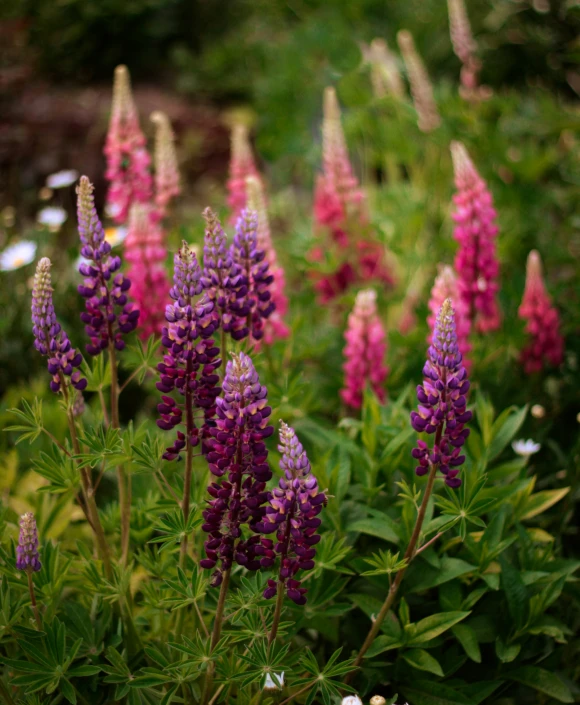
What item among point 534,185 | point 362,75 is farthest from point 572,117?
point 362,75

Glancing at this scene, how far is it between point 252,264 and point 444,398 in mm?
694

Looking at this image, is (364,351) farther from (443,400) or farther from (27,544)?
(27,544)

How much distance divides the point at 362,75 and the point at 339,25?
126 cm

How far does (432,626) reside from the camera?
1.84 metres

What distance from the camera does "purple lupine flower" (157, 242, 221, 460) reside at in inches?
61.4

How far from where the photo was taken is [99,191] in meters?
5.90

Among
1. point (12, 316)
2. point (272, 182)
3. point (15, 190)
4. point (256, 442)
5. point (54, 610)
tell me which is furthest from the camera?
point (272, 182)

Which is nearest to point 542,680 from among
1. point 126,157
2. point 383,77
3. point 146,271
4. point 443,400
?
point 443,400

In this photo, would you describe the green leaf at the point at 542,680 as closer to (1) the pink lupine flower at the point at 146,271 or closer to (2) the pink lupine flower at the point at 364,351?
(2) the pink lupine flower at the point at 364,351

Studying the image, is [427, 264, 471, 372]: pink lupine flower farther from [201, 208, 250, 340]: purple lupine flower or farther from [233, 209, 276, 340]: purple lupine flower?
[201, 208, 250, 340]: purple lupine flower

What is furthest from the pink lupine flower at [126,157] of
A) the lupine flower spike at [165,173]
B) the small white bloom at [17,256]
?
the small white bloom at [17,256]

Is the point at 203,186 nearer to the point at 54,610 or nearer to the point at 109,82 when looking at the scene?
the point at 109,82

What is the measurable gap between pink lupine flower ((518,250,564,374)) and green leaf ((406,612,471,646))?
1309mm

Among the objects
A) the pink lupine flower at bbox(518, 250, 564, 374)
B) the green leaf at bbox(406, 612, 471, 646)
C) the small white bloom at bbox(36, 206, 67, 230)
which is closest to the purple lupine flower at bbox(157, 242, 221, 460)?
the green leaf at bbox(406, 612, 471, 646)
